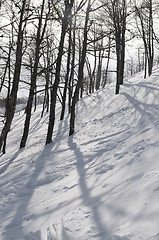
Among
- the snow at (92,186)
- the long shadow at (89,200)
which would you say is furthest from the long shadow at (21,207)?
the long shadow at (89,200)

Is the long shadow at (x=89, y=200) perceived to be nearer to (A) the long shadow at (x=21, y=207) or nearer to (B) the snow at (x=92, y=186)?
(B) the snow at (x=92, y=186)

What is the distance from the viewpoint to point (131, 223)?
2928 mm

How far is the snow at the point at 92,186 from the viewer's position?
3.16 m

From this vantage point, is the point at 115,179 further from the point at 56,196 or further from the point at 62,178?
the point at 62,178

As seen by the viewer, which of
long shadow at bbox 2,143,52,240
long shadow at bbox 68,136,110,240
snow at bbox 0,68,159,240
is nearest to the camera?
long shadow at bbox 68,136,110,240

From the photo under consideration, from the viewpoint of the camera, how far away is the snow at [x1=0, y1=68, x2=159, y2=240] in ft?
10.4

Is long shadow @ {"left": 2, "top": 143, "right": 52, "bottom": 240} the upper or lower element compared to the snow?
lower

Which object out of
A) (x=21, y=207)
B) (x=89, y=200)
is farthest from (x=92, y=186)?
(x=21, y=207)

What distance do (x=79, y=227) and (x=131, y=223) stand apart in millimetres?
889

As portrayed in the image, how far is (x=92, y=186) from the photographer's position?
14.9 feet

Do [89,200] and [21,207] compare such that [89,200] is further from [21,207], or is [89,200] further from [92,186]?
[21,207]

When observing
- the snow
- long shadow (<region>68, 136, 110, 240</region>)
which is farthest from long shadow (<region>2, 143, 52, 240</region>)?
long shadow (<region>68, 136, 110, 240</region>)

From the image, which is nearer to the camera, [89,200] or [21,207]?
[89,200]

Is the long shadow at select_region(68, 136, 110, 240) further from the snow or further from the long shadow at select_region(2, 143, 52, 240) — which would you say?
the long shadow at select_region(2, 143, 52, 240)
